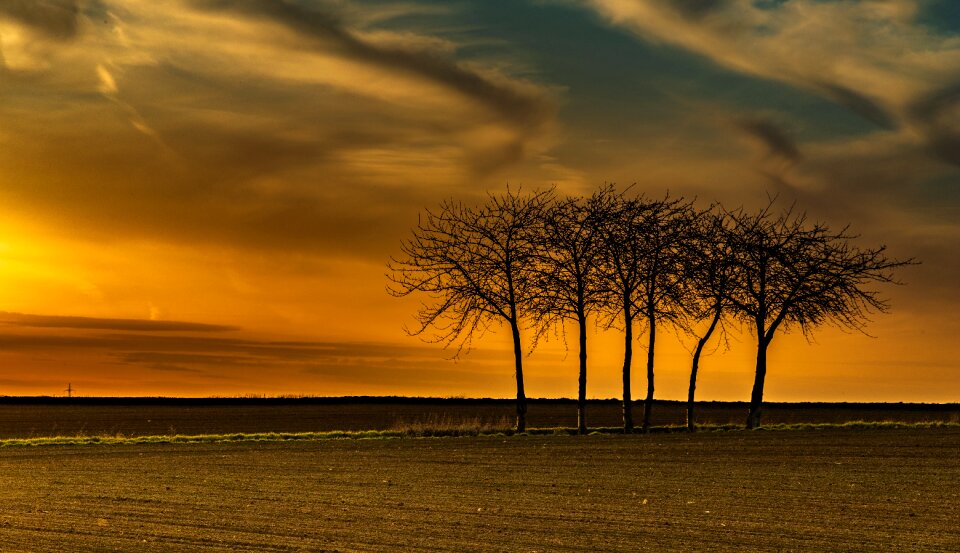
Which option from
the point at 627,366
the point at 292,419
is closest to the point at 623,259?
the point at 627,366

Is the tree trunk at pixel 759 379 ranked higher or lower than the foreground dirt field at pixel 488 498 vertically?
higher

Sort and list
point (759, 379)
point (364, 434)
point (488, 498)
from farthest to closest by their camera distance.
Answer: point (759, 379) < point (364, 434) < point (488, 498)

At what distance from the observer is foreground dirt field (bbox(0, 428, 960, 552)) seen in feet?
52.3

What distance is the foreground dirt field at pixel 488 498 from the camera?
15.9m

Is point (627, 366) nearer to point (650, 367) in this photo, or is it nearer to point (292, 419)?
point (650, 367)

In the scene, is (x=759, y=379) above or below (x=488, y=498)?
above

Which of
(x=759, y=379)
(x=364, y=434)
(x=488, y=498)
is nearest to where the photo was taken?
(x=488, y=498)

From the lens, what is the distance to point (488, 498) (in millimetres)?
21344

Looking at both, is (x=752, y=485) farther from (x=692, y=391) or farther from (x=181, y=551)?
(x=692, y=391)

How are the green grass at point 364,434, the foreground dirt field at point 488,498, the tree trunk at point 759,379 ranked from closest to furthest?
1. the foreground dirt field at point 488,498
2. the green grass at point 364,434
3. the tree trunk at point 759,379

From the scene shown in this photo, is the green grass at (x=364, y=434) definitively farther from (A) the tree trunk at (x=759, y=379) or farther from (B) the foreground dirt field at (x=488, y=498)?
(B) the foreground dirt field at (x=488, y=498)

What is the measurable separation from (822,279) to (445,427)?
64.3 feet

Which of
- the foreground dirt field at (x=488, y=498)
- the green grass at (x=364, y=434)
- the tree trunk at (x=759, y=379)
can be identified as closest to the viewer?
the foreground dirt field at (x=488, y=498)

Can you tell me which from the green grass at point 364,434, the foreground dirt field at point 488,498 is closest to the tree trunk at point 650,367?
the green grass at point 364,434
